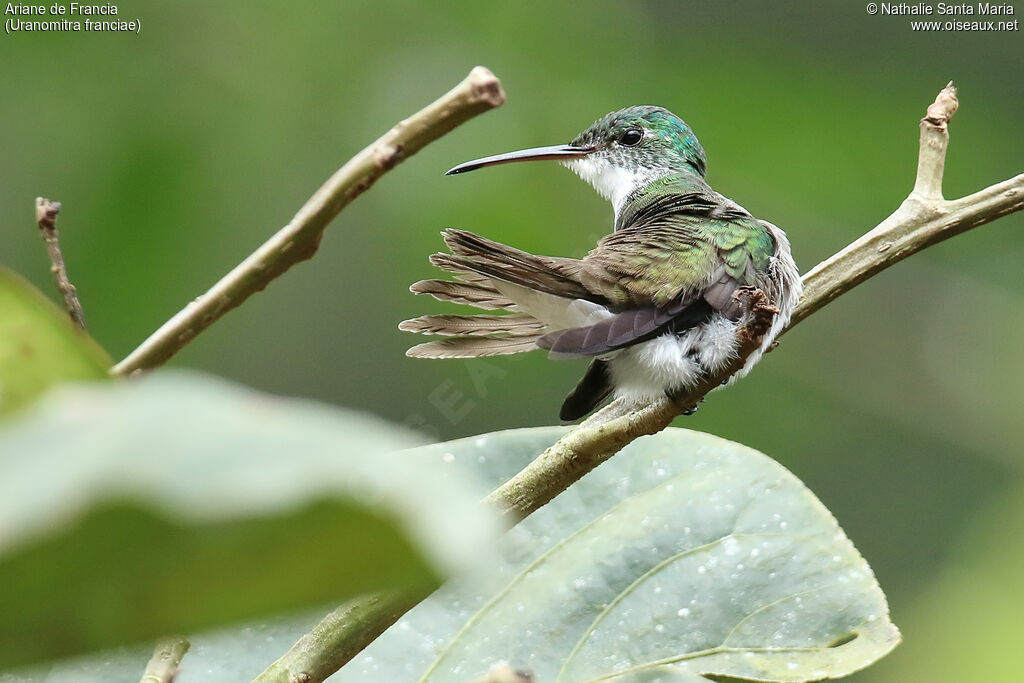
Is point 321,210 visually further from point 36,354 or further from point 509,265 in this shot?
point 509,265

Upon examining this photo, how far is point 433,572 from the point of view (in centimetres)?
50

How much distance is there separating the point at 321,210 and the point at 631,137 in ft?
10.9

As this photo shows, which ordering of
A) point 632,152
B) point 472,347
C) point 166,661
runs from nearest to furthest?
point 166,661 → point 472,347 → point 632,152

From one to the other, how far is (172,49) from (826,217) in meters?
2.80

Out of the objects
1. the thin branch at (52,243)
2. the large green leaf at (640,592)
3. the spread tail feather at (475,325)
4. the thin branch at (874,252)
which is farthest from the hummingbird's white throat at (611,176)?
the thin branch at (52,243)

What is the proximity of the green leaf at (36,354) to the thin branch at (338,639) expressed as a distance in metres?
0.61

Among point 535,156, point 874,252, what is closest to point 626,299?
point 874,252

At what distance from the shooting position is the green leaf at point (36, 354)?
0.62m

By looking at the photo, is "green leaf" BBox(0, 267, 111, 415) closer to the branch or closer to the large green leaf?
the branch

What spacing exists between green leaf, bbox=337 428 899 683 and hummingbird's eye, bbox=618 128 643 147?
2291mm

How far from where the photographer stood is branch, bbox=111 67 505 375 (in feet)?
3.24

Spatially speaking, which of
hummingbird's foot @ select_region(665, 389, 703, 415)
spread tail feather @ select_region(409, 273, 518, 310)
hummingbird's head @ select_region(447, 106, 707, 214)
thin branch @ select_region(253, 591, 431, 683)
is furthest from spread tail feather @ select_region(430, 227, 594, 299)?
hummingbird's head @ select_region(447, 106, 707, 214)

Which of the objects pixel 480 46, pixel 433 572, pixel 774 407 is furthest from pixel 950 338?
pixel 433 572

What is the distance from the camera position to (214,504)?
0.46 meters
